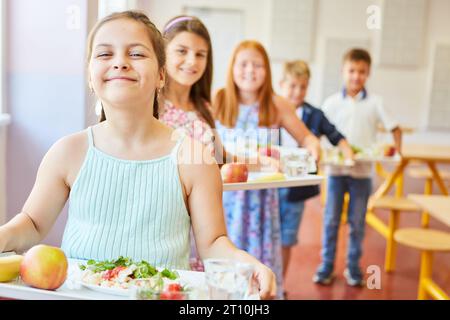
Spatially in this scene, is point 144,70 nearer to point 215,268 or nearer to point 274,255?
point 215,268

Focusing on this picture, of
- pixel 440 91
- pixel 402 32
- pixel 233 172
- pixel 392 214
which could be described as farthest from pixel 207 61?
pixel 440 91

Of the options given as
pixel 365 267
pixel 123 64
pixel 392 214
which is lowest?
pixel 365 267

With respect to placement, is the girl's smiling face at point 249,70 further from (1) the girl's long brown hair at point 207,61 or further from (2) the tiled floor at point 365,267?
(2) the tiled floor at point 365,267

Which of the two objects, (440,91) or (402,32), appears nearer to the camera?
(402,32)

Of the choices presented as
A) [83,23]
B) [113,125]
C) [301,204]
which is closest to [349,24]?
[301,204]

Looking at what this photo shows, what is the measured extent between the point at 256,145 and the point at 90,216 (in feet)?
4.17

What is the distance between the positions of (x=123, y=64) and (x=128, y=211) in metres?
0.30

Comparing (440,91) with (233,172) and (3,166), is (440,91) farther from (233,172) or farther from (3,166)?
(3,166)

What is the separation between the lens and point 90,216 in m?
1.26

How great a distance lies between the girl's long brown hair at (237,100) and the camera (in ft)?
8.75

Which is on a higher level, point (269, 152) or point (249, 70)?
point (249, 70)

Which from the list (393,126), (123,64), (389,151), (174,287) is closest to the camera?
(174,287)

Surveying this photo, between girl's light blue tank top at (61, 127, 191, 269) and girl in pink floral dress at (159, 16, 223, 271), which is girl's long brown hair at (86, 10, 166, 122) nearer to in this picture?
girl's light blue tank top at (61, 127, 191, 269)

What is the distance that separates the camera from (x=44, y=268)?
964 millimetres
